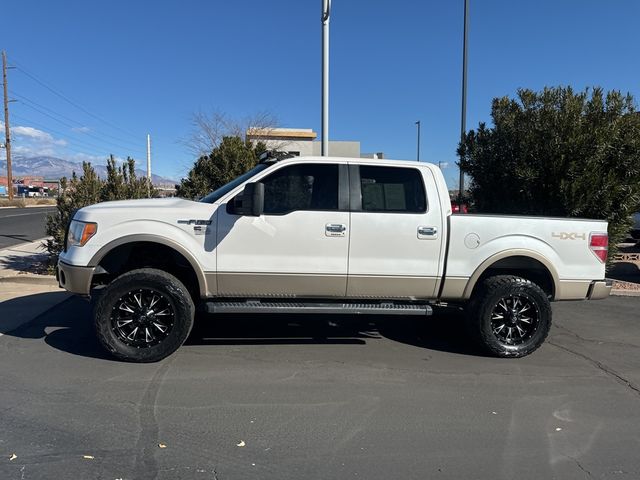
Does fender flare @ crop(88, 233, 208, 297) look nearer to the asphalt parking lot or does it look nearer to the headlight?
the headlight

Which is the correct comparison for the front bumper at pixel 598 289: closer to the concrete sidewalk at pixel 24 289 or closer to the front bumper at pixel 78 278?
the front bumper at pixel 78 278

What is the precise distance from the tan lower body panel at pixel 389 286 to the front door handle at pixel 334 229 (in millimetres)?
473

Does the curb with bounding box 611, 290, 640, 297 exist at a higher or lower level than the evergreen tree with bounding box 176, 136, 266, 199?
lower

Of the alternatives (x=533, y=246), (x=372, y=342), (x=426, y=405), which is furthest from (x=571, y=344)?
Result: (x=426, y=405)

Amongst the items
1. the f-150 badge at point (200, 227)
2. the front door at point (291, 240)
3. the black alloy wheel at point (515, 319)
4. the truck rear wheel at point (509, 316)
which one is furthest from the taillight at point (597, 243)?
the f-150 badge at point (200, 227)

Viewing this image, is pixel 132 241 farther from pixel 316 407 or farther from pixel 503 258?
pixel 503 258

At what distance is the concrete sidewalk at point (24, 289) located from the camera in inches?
265

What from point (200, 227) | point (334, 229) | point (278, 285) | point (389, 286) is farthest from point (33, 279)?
point (389, 286)

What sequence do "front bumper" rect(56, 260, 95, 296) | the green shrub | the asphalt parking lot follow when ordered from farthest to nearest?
the green shrub
"front bumper" rect(56, 260, 95, 296)
the asphalt parking lot

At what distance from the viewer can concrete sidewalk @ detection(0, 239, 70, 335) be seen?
6742mm

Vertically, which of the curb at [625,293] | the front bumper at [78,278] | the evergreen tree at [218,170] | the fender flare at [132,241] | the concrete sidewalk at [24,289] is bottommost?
the curb at [625,293]

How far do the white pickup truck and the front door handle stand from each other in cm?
1

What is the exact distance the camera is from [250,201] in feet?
16.4

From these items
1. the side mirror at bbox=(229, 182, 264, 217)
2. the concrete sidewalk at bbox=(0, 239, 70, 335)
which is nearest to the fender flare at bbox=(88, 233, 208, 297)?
the side mirror at bbox=(229, 182, 264, 217)
